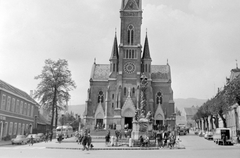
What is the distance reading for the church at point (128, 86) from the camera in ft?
205

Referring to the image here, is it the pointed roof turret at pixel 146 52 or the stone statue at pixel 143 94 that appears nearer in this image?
the stone statue at pixel 143 94

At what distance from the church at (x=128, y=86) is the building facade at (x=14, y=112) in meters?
13.9

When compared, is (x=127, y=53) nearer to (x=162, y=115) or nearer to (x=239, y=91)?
(x=162, y=115)

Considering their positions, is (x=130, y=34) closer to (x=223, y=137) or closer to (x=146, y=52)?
(x=146, y=52)

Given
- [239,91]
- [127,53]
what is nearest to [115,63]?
[127,53]

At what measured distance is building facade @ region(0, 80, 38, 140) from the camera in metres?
41.9

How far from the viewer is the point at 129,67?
64750 mm

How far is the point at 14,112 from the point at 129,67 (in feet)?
93.0

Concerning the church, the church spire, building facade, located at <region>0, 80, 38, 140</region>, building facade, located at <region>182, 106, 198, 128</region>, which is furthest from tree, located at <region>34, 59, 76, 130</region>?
building facade, located at <region>182, 106, 198, 128</region>

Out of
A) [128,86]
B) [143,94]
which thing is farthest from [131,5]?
[143,94]

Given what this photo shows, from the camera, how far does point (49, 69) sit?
50094 mm

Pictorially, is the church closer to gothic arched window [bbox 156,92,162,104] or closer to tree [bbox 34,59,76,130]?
gothic arched window [bbox 156,92,162,104]

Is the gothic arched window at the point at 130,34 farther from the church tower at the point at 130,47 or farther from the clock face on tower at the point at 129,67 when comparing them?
the clock face on tower at the point at 129,67

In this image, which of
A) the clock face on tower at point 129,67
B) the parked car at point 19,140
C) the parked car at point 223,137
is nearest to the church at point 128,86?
the clock face on tower at point 129,67
